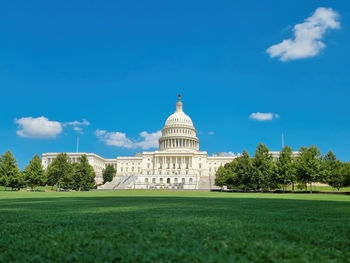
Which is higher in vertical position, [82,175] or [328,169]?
[328,169]

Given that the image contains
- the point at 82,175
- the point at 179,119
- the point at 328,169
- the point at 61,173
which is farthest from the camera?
the point at 179,119

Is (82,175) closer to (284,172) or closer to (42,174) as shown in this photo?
(42,174)

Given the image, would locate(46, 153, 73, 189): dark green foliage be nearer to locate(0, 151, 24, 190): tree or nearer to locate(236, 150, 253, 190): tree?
locate(0, 151, 24, 190): tree

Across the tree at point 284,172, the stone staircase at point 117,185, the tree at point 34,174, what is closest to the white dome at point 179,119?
the stone staircase at point 117,185

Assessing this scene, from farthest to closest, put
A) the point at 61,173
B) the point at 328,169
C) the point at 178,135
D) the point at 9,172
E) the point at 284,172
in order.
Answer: the point at 178,135
the point at 61,173
the point at 9,172
the point at 328,169
the point at 284,172

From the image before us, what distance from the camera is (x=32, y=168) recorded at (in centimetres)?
5969

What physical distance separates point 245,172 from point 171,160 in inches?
3082

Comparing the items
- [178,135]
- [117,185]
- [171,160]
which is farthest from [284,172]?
[178,135]

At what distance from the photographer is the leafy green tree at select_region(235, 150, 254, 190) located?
53.1 metres

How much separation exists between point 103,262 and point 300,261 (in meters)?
2.23

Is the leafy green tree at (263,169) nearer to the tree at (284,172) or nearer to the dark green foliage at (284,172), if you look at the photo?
the dark green foliage at (284,172)

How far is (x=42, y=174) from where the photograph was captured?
197 feet

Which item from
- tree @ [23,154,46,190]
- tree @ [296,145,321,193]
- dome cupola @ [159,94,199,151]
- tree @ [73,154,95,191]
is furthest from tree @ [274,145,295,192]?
dome cupola @ [159,94,199,151]

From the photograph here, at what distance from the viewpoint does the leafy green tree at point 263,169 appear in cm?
4978
